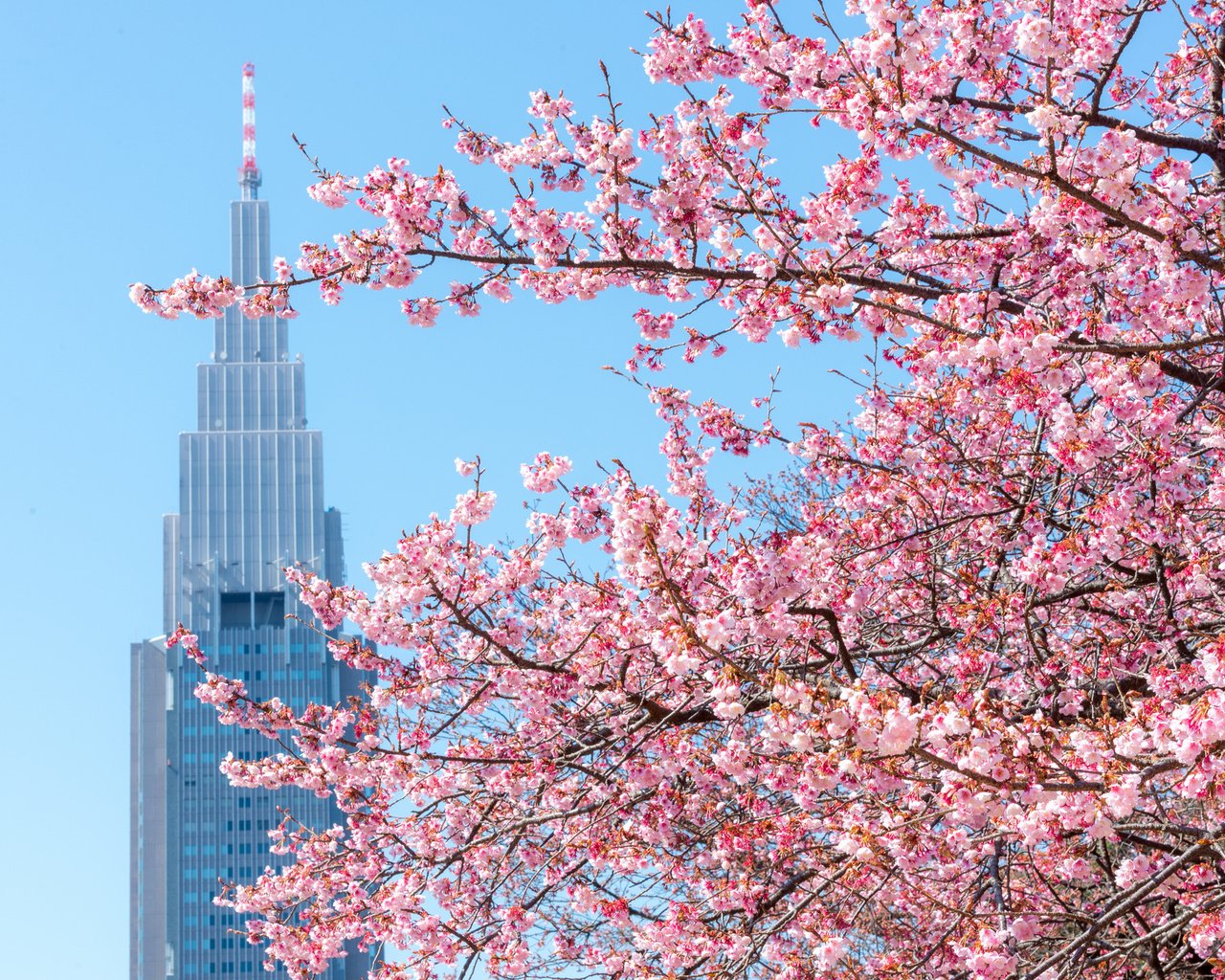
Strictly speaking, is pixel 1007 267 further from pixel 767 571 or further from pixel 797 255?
pixel 767 571

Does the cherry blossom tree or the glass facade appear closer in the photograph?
the cherry blossom tree

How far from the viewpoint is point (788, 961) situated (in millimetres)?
7223

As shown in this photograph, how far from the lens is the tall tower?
4419 inches

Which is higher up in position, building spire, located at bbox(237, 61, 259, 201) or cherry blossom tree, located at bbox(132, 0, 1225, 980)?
building spire, located at bbox(237, 61, 259, 201)

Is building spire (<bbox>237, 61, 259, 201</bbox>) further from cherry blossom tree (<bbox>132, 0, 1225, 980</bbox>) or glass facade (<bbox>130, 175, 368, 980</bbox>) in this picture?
cherry blossom tree (<bbox>132, 0, 1225, 980</bbox>)

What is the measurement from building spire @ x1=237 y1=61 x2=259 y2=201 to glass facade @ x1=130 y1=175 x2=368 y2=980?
65.6 inches

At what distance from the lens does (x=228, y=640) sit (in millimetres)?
119312

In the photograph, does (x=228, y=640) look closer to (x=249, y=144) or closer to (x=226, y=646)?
(x=226, y=646)

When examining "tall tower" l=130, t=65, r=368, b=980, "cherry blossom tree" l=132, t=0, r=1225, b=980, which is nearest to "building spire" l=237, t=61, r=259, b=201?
"tall tower" l=130, t=65, r=368, b=980

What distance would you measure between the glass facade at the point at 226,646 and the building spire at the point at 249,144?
5.47 feet

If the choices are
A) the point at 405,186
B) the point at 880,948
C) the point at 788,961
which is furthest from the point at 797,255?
the point at 880,948

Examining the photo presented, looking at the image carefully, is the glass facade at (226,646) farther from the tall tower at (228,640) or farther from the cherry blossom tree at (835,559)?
the cherry blossom tree at (835,559)

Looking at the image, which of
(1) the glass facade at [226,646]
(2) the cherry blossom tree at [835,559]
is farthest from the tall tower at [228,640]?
(2) the cherry blossom tree at [835,559]

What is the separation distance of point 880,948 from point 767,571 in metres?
6.49
